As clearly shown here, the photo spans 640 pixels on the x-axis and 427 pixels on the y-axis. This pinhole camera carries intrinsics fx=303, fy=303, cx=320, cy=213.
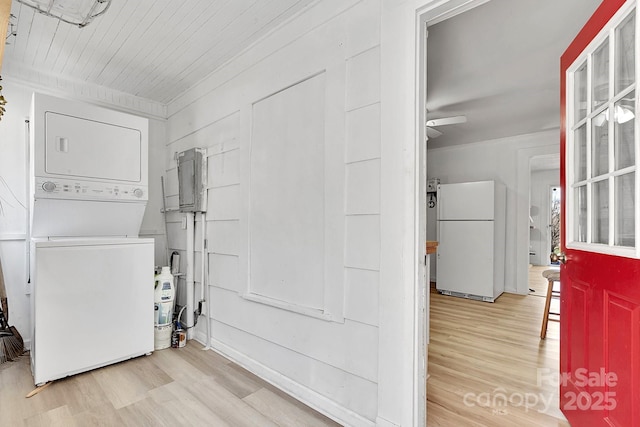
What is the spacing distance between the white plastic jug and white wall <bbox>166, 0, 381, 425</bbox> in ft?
1.28

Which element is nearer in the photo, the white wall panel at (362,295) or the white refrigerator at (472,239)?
the white wall panel at (362,295)

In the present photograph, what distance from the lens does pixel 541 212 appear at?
7.69 meters

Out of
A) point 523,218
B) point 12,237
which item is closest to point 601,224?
point 523,218

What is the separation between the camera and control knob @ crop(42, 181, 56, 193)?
7.23ft

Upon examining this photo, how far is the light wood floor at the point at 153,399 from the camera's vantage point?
5.59 ft

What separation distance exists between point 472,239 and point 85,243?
460 centimetres

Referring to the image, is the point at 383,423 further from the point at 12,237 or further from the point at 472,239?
the point at 472,239

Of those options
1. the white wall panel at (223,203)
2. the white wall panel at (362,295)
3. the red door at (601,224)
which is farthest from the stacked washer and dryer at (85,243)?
the red door at (601,224)

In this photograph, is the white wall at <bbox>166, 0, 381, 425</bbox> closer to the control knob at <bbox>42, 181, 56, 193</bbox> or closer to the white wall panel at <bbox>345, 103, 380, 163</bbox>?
the white wall panel at <bbox>345, 103, 380, 163</bbox>

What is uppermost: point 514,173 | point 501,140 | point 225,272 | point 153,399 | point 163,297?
point 501,140

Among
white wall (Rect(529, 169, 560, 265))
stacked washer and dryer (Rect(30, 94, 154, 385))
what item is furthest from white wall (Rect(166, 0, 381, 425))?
white wall (Rect(529, 169, 560, 265))

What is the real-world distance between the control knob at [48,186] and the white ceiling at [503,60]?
2.97 meters

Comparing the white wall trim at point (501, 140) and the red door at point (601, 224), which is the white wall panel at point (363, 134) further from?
the white wall trim at point (501, 140)

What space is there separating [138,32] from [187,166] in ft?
3.65
